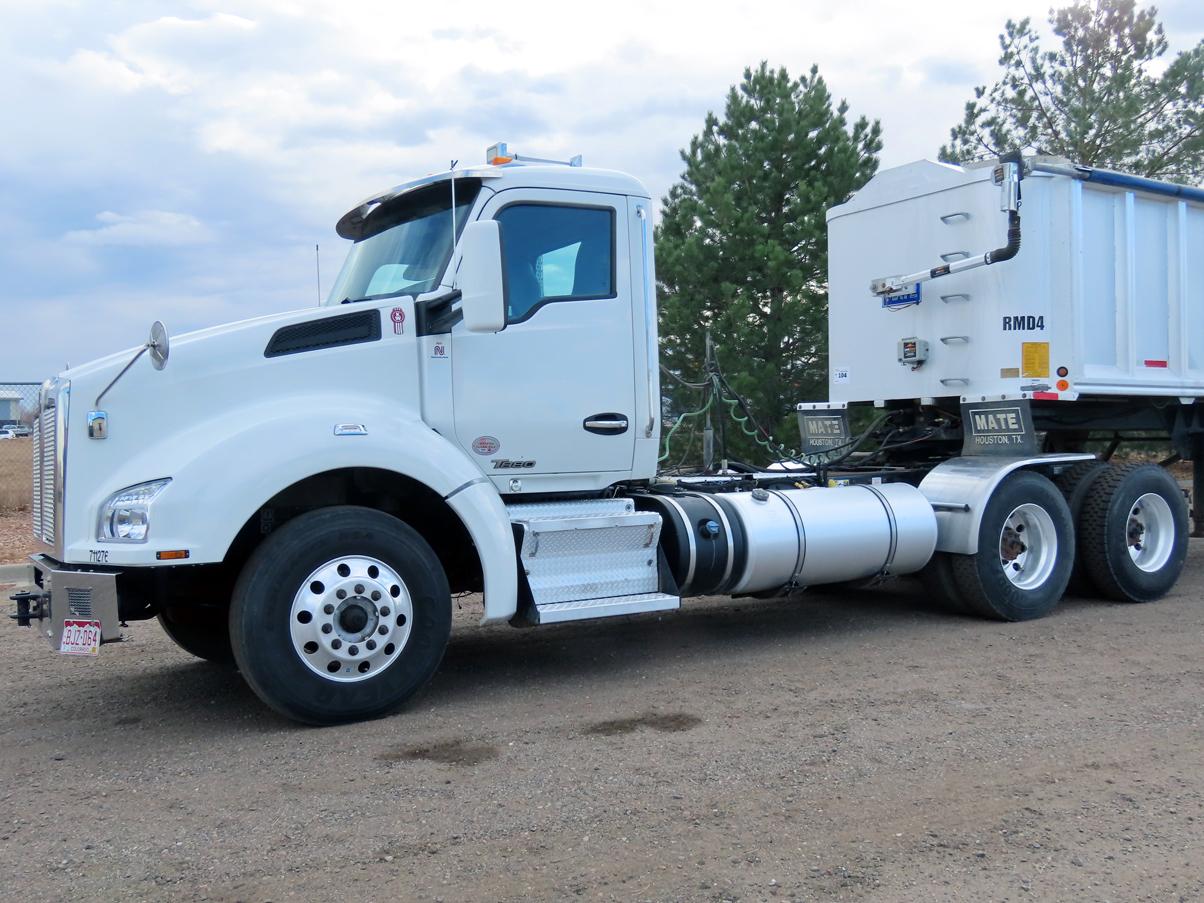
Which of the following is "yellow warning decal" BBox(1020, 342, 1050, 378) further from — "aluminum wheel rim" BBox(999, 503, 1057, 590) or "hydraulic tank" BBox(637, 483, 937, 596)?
"hydraulic tank" BBox(637, 483, 937, 596)

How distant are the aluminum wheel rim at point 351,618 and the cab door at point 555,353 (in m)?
0.99

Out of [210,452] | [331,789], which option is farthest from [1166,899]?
[210,452]

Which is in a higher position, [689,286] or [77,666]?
[689,286]

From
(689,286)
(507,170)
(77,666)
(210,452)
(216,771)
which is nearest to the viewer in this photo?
(216,771)

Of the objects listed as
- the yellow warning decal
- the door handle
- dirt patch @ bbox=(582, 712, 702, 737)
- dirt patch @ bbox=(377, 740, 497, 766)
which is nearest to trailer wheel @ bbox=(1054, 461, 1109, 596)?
the yellow warning decal

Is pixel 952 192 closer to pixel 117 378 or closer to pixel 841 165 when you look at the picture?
pixel 117 378

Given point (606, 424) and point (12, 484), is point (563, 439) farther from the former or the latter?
point (12, 484)

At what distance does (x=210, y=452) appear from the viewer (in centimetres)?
500

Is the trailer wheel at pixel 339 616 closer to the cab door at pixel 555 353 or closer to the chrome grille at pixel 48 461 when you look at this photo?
the cab door at pixel 555 353

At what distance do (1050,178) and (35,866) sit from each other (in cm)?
781

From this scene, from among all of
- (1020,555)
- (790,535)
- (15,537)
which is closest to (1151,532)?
(1020,555)

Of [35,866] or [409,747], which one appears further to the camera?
[409,747]

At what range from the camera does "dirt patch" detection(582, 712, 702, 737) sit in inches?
201

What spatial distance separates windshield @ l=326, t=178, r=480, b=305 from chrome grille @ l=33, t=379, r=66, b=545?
1.71 metres
